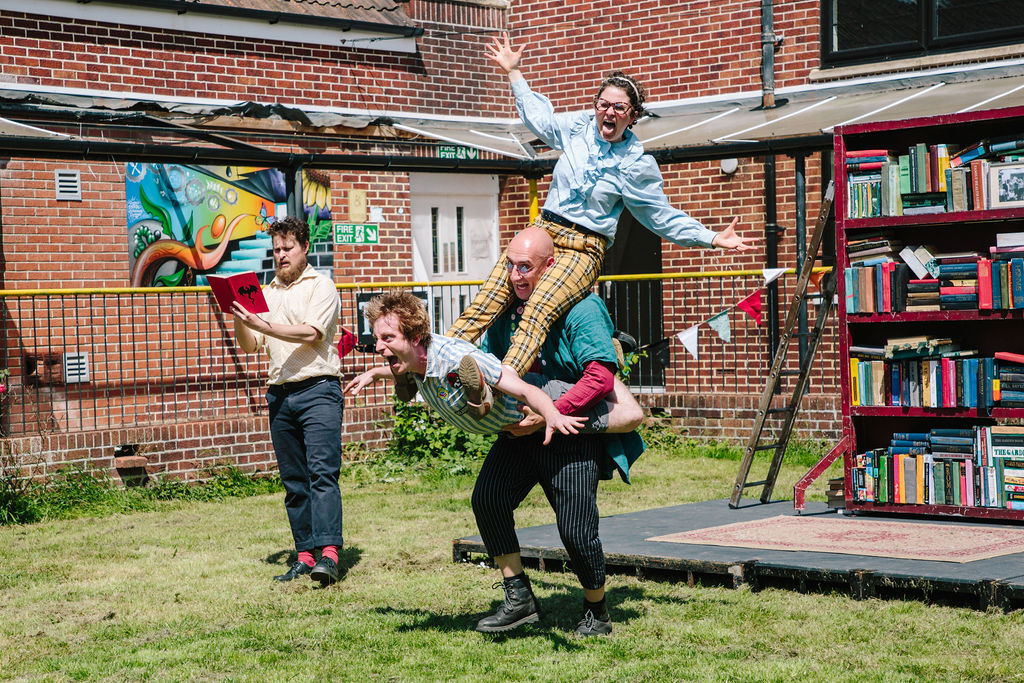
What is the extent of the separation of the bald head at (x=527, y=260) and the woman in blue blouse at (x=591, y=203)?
56 millimetres

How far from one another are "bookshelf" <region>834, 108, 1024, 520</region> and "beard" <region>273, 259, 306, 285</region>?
3.80m

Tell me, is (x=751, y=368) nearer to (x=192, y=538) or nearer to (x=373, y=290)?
(x=373, y=290)

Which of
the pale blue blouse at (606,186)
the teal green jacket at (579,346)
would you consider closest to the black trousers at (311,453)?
the teal green jacket at (579,346)

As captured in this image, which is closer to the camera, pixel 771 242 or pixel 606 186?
pixel 606 186

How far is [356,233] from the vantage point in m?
14.6

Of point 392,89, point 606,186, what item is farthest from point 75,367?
point 606,186

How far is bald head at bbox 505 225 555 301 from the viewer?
18.7 feet

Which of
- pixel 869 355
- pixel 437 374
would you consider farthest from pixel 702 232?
pixel 869 355

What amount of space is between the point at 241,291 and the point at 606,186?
7.15 ft

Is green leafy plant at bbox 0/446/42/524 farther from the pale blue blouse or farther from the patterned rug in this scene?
the pale blue blouse

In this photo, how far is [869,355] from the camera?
28.8ft

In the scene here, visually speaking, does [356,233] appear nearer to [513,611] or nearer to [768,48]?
[768,48]

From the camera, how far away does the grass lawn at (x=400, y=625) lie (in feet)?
17.8

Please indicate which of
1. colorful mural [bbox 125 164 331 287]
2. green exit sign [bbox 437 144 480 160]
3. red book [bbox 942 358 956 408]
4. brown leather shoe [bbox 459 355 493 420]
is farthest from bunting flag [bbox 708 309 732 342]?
brown leather shoe [bbox 459 355 493 420]
